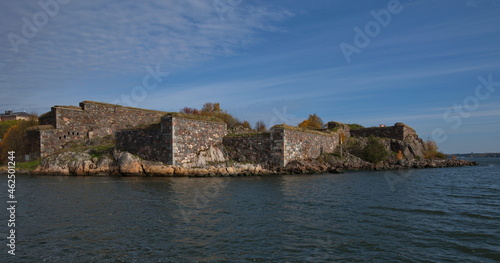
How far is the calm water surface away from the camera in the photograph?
8641 millimetres

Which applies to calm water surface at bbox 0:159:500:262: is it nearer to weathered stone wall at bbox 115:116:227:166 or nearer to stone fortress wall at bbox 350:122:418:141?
weathered stone wall at bbox 115:116:227:166

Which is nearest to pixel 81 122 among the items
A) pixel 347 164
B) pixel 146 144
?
pixel 146 144

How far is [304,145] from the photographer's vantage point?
35969mm

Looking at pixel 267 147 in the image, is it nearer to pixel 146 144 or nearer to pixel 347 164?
pixel 146 144

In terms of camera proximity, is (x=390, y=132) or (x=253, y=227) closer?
(x=253, y=227)

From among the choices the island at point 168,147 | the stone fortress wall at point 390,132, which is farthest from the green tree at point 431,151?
the island at point 168,147

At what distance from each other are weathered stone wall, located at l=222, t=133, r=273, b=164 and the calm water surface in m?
13.4

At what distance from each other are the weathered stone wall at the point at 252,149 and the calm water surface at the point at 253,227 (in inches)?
528

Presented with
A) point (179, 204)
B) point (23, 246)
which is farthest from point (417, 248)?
point (23, 246)

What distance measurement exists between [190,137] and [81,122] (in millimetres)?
15813

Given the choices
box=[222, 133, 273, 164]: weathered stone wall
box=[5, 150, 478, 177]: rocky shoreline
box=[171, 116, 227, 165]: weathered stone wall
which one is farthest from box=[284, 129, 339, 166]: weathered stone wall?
box=[171, 116, 227, 165]: weathered stone wall

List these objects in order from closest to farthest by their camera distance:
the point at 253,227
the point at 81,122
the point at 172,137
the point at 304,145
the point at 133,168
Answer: the point at 253,227, the point at 172,137, the point at 133,168, the point at 304,145, the point at 81,122

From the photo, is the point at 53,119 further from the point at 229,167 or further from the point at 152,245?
the point at 152,245

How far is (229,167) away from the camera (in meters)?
30.2
